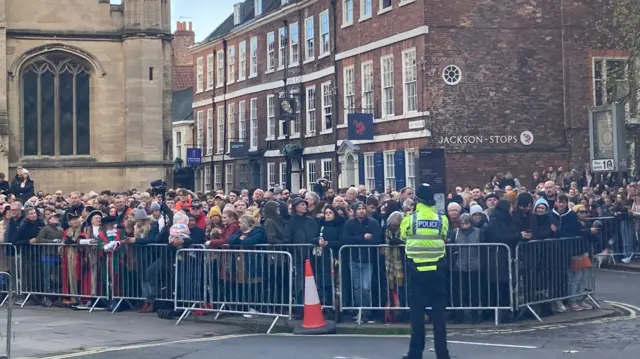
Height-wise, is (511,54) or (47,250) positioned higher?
(511,54)

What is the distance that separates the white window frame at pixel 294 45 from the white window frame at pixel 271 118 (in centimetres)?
268

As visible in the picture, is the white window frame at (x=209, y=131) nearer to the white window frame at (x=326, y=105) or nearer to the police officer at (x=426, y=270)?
the white window frame at (x=326, y=105)

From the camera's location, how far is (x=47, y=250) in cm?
1831

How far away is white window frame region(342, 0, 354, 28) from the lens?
40.3 m

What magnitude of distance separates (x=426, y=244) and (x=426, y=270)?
0.90ft

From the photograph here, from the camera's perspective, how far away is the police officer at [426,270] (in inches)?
454

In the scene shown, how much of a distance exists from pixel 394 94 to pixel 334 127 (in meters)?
5.72

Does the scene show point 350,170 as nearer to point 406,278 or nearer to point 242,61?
point 242,61

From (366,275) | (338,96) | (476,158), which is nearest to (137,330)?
(366,275)

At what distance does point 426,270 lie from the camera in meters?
11.6

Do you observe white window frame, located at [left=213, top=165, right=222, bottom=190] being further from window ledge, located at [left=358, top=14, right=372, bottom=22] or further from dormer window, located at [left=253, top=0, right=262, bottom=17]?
window ledge, located at [left=358, top=14, right=372, bottom=22]

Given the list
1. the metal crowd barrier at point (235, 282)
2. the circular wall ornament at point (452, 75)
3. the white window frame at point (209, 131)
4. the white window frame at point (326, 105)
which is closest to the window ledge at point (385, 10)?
the circular wall ornament at point (452, 75)

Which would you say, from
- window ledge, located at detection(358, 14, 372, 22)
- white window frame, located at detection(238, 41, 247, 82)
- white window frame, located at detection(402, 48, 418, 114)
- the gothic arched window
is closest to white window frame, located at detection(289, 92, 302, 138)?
white window frame, located at detection(238, 41, 247, 82)

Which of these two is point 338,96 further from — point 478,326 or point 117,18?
point 478,326
